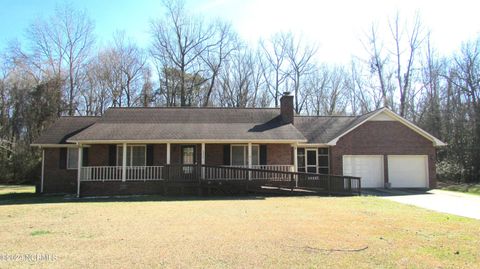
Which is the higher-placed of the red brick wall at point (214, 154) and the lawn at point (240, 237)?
the red brick wall at point (214, 154)

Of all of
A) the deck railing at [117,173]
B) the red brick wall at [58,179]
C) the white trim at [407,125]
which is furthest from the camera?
the white trim at [407,125]

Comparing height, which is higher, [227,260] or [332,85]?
[332,85]

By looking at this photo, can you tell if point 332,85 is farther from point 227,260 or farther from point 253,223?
point 227,260

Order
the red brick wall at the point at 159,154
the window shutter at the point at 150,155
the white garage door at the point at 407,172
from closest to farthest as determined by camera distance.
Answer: the window shutter at the point at 150,155
the red brick wall at the point at 159,154
the white garage door at the point at 407,172

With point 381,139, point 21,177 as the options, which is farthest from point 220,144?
point 21,177

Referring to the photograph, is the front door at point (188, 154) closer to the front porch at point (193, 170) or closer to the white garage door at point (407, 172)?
the front porch at point (193, 170)

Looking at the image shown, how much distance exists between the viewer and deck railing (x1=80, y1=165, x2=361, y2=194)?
18203 mm

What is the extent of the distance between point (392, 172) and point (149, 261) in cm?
1980

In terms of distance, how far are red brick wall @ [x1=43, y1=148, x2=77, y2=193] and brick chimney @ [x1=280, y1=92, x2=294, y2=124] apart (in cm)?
1252

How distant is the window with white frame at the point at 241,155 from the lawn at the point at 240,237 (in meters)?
7.77

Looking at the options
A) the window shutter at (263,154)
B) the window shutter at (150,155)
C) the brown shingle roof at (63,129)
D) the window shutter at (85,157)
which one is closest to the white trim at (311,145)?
the window shutter at (263,154)

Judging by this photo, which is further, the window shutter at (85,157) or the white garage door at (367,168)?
the white garage door at (367,168)

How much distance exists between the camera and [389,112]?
22828 millimetres

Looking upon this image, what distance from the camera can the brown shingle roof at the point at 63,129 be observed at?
67.6ft
